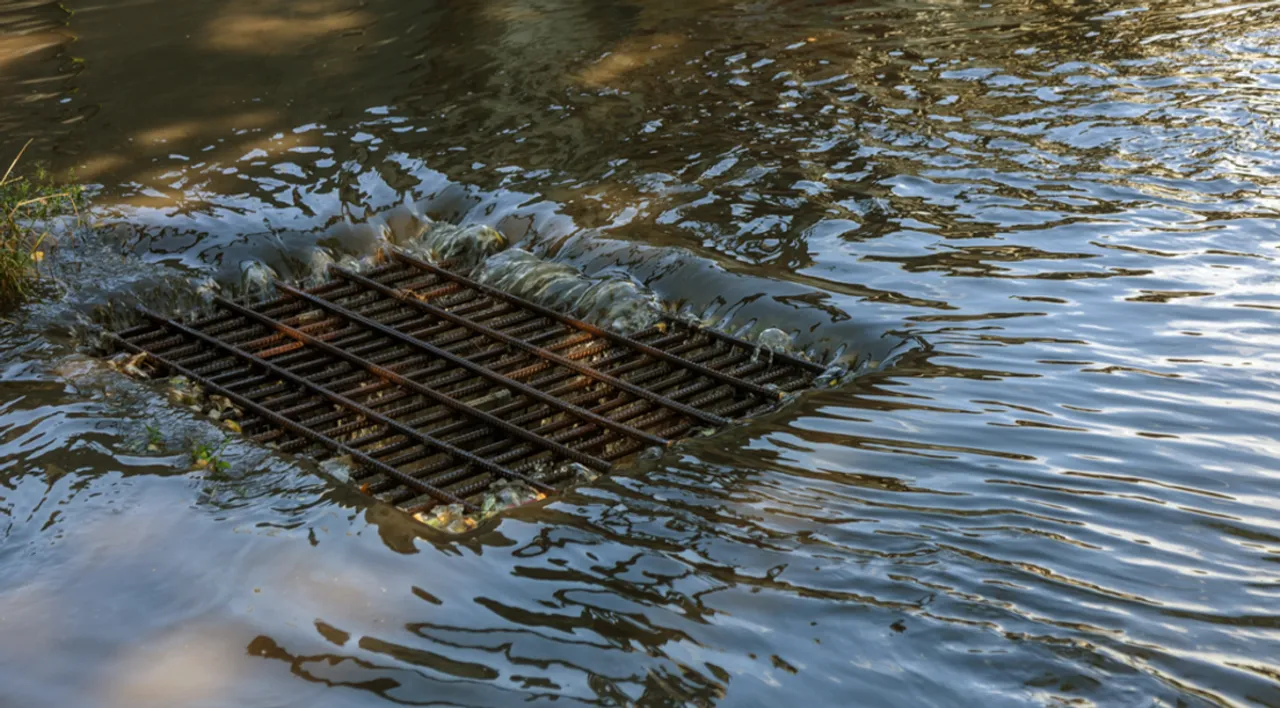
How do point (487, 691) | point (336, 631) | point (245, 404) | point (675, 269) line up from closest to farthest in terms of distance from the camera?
point (487, 691) → point (336, 631) → point (245, 404) → point (675, 269)

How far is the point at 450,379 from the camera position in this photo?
7.50 m

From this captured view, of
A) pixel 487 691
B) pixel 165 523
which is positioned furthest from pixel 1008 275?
pixel 165 523

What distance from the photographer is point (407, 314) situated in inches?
331

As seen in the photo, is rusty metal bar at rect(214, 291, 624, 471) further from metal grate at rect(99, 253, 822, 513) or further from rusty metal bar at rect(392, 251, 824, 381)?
rusty metal bar at rect(392, 251, 824, 381)

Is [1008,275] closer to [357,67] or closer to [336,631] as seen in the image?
[336,631]

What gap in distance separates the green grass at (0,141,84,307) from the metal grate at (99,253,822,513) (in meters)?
0.86

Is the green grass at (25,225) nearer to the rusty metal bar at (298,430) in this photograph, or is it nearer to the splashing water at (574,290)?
the rusty metal bar at (298,430)

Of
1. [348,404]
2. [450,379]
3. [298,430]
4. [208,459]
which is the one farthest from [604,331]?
[208,459]

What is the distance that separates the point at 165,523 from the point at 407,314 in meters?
3.11

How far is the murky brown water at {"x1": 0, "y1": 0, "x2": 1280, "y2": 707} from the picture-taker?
454 centimetres

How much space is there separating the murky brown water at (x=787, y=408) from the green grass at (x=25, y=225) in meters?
0.26

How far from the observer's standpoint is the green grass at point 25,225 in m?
8.13

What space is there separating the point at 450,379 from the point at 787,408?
7.23 feet

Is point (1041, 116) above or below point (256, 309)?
above
